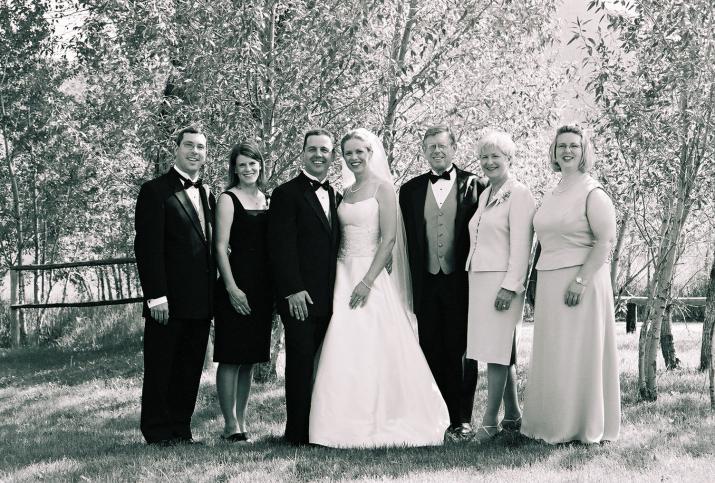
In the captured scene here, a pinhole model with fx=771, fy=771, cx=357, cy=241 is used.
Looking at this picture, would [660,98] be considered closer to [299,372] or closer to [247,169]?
[247,169]

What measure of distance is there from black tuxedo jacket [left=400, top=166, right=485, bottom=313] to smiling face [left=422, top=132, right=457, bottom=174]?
0.47 ft

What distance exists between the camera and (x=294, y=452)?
5.32 meters

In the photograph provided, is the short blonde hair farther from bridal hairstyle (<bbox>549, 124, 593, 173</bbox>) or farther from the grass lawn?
the grass lawn

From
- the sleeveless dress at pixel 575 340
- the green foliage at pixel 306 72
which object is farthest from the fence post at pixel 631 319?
the sleeveless dress at pixel 575 340

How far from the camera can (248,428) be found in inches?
254

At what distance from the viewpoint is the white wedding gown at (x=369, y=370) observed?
5512mm

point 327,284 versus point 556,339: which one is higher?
point 327,284

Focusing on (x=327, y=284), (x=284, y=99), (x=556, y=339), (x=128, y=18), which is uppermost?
(x=128, y=18)

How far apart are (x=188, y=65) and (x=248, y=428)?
354 centimetres

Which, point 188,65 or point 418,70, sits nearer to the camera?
point 188,65

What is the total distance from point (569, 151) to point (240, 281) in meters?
2.57

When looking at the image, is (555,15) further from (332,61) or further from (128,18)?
(128,18)

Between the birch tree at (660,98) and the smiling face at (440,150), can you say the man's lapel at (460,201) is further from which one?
the birch tree at (660,98)

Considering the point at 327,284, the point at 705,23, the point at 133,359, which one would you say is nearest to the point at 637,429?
the point at 327,284
